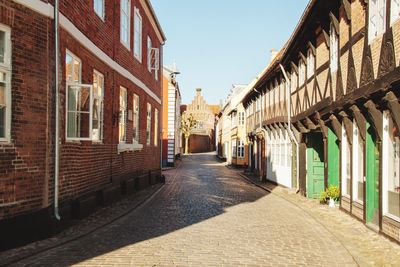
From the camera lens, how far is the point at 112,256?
6.96 m

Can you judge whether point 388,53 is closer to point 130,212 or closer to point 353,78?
point 353,78

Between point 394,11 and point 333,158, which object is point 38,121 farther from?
point 333,158

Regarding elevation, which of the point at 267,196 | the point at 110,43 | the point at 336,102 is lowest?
the point at 267,196

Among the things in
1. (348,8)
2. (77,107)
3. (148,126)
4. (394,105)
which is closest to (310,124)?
(348,8)

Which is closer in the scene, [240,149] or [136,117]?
[136,117]

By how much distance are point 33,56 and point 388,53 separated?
605 cm

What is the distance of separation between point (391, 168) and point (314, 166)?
7029mm

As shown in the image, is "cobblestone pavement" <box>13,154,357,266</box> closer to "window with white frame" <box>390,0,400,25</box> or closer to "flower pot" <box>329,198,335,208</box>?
"flower pot" <box>329,198,335,208</box>

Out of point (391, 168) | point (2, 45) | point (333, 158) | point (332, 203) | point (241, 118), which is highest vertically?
point (241, 118)

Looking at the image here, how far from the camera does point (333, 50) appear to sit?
12469 millimetres

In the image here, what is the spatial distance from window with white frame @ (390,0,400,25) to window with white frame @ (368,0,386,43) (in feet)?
1.39

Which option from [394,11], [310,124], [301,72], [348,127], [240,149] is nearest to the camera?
[394,11]

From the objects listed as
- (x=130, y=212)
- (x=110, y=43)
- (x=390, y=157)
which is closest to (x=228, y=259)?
(x=390, y=157)

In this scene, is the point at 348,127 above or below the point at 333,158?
above
